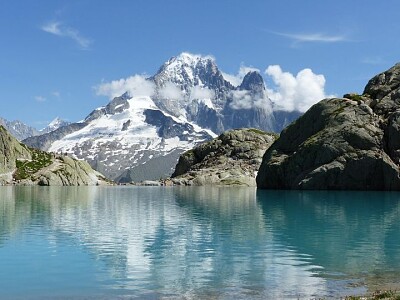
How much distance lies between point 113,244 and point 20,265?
Answer: 43.4ft

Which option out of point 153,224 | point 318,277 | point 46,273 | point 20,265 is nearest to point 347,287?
point 318,277

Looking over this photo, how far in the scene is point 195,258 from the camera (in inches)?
1850

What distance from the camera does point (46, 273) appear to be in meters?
40.0

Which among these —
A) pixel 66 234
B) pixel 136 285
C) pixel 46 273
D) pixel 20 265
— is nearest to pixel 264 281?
pixel 136 285

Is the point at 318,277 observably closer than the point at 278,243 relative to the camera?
Yes

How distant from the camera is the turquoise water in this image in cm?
3441

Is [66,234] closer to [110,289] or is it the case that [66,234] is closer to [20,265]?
[20,265]

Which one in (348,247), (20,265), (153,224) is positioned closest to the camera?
(20,265)

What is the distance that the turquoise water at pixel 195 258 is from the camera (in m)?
34.4

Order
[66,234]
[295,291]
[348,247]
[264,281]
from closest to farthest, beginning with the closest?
[295,291] < [264,281] < [348,247] < [66,234]

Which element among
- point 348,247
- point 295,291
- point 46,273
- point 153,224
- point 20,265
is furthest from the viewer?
point 153,224

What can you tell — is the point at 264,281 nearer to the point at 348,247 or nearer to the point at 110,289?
the point at 110,289

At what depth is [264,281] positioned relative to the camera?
3684 cm

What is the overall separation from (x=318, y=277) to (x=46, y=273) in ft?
72.7
